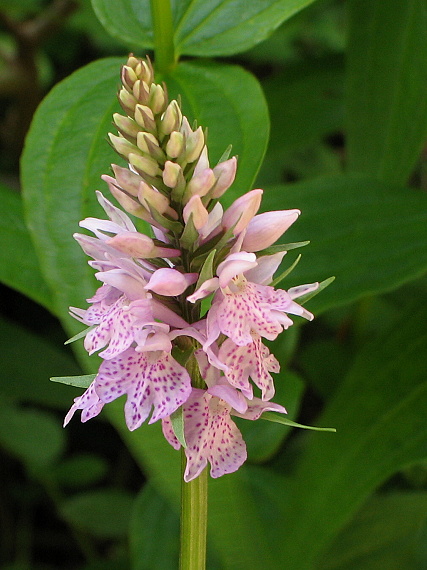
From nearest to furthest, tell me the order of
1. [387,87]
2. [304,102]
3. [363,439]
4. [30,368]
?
[363,439], [387,87], [30,368], [304,102]

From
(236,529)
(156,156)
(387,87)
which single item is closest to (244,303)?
(156,156)

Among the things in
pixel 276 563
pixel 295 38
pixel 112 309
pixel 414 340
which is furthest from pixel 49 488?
pixel 295 38

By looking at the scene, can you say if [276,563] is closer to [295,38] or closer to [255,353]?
[255,353]

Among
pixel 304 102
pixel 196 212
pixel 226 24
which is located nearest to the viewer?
pixel 196 212

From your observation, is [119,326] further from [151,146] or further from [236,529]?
[236,529]

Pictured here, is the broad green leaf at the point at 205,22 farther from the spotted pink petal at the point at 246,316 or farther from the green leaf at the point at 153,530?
the green leaf at the point at 153,530

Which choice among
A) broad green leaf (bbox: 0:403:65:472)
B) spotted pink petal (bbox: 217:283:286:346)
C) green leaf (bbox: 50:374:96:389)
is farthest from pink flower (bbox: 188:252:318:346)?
broad green leaf (bbox: 0:403:65:472)

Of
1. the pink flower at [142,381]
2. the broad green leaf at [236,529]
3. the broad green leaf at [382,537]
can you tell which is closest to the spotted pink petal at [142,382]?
the pink flower at [142,381]
